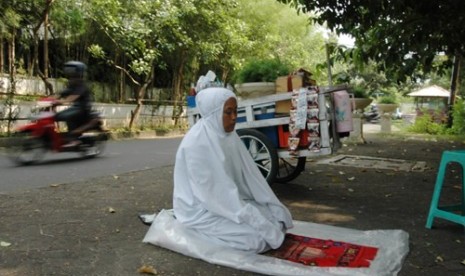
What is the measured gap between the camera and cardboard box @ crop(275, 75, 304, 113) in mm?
5527

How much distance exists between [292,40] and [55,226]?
2428 cm

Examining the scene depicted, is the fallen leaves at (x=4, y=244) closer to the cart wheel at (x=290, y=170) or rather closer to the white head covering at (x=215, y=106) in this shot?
the white head covering at (x=215, y=106)

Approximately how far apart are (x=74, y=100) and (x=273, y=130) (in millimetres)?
4664

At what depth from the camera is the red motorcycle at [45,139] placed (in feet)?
27.1

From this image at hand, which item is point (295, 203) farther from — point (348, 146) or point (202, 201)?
point (348, 146)

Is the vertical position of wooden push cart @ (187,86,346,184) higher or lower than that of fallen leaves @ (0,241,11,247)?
higher

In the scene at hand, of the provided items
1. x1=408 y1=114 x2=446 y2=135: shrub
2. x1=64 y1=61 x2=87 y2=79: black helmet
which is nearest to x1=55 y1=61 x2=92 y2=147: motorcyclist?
x1=64 y1=61 x2=87 y2=79: black helmet

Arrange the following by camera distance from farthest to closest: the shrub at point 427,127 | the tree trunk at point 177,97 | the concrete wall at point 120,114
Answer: the tree trunk at point 177,97
the shrub at point 427,127
the concrete wall at point 120,114

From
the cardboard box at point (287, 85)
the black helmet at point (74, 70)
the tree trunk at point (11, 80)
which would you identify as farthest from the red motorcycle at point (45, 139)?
the cardboard box at point (287, 85)

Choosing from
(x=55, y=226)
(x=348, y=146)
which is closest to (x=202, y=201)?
(x=55, y=226)

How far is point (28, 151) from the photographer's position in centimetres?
830

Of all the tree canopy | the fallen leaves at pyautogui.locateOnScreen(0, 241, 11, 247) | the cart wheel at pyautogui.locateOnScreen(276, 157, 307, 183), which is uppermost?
the tree canopy

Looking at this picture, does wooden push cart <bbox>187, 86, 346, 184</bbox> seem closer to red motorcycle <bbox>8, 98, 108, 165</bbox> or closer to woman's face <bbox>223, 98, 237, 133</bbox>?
woman's face <bbox>223, 98, 237, 133</bbox>

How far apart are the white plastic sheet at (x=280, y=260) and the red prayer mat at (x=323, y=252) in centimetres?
9
